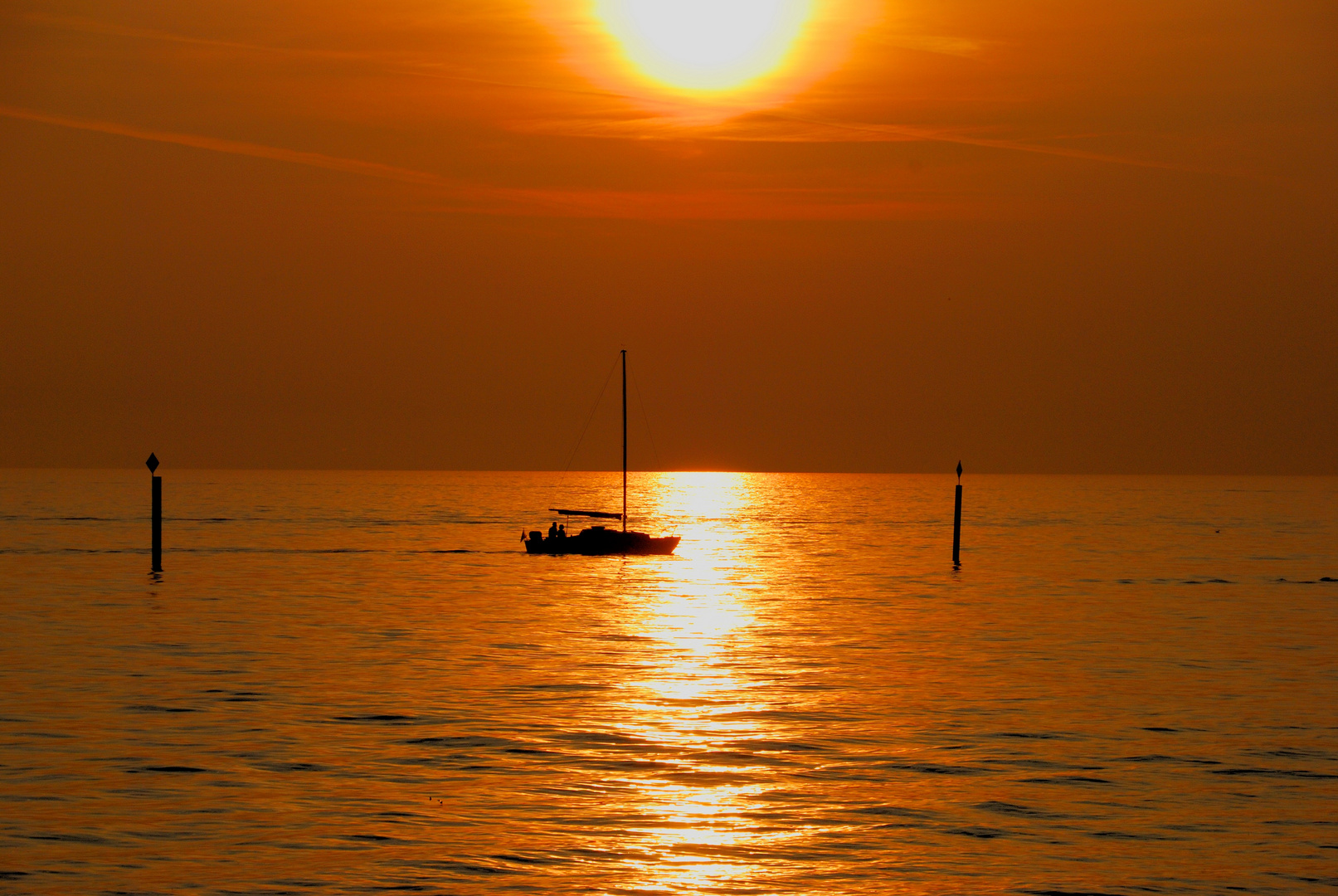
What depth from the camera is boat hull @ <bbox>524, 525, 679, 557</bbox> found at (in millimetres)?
88812

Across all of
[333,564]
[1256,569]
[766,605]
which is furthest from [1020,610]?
[333,564]

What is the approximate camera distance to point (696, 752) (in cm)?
2541

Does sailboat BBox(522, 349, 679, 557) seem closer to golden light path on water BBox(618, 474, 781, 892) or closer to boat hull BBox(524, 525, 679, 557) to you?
boat hull BBox(524, 525, 679, 557)

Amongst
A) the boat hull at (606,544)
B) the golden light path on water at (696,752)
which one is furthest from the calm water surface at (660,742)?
the boat hull at (606,544)

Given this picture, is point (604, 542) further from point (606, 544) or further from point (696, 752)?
point (696, 752)

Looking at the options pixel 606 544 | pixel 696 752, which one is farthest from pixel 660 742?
pixel 606 544

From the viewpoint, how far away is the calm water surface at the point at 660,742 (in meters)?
18.2

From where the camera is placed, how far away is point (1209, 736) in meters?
28.2

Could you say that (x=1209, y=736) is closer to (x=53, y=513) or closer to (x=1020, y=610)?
(x=1020, y=610)

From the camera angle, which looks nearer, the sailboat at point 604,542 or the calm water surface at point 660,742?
the calm water surface at point 660,742

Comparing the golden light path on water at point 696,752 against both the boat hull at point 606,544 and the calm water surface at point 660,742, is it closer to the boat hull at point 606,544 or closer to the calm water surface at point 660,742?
the calm water surface at point 660,742

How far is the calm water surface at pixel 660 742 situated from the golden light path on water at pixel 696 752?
→ 0.32ft

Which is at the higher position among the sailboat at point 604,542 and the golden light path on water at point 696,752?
the sailboat at point 604,542

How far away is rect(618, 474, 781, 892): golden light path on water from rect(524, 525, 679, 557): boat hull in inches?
1317
